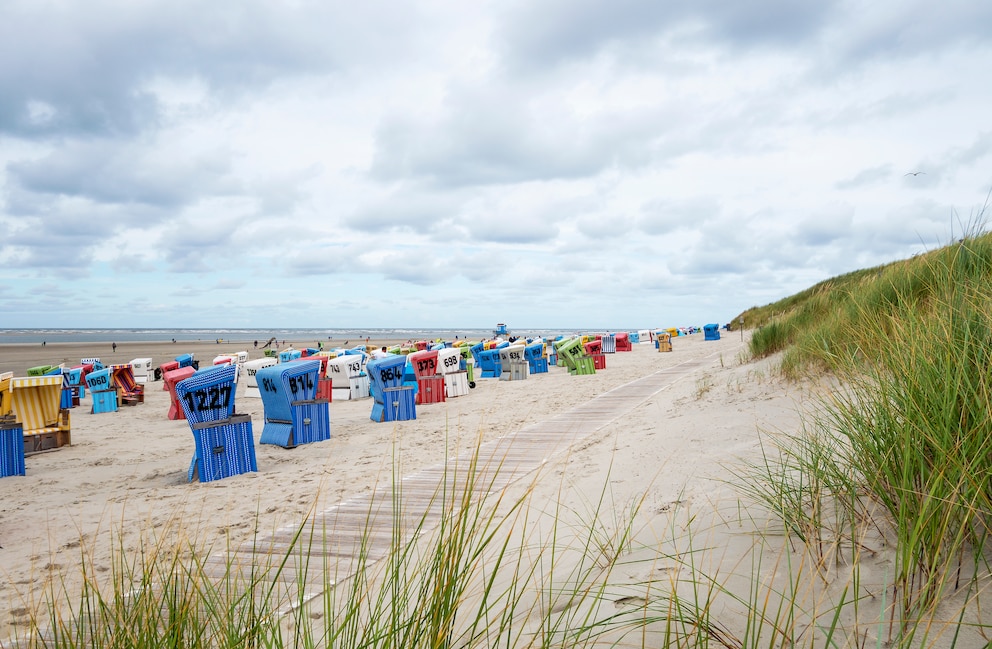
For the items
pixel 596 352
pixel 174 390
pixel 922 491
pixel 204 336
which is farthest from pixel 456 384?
pixel 204 336

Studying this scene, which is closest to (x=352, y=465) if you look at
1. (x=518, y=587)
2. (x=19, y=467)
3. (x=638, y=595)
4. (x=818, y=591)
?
(x=19, y=467)

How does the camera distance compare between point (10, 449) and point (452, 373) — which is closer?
point (10, 449)

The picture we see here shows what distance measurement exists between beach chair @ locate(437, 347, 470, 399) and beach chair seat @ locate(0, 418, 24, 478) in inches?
336

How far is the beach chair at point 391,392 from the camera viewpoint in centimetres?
1121

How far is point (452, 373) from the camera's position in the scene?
15.4m

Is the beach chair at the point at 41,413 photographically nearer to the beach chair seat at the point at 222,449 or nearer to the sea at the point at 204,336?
the beach chair seat at the point at 222,449

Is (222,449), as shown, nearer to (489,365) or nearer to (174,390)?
(174,390)

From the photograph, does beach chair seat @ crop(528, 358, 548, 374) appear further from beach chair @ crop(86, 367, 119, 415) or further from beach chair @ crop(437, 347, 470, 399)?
beach chair @ crop(86, 367, 119, 415)

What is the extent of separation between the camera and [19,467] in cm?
781

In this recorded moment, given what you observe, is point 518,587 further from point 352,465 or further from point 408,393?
point 408,393

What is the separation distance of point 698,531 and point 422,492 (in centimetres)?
315

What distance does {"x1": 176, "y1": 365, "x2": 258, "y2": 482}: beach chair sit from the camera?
7082 millimetres

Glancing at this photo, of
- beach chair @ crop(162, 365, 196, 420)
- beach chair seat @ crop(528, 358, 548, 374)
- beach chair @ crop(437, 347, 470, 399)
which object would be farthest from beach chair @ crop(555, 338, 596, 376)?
beach chair @ crop(162, 365, 196, 420)

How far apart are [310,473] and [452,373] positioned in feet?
27.1
